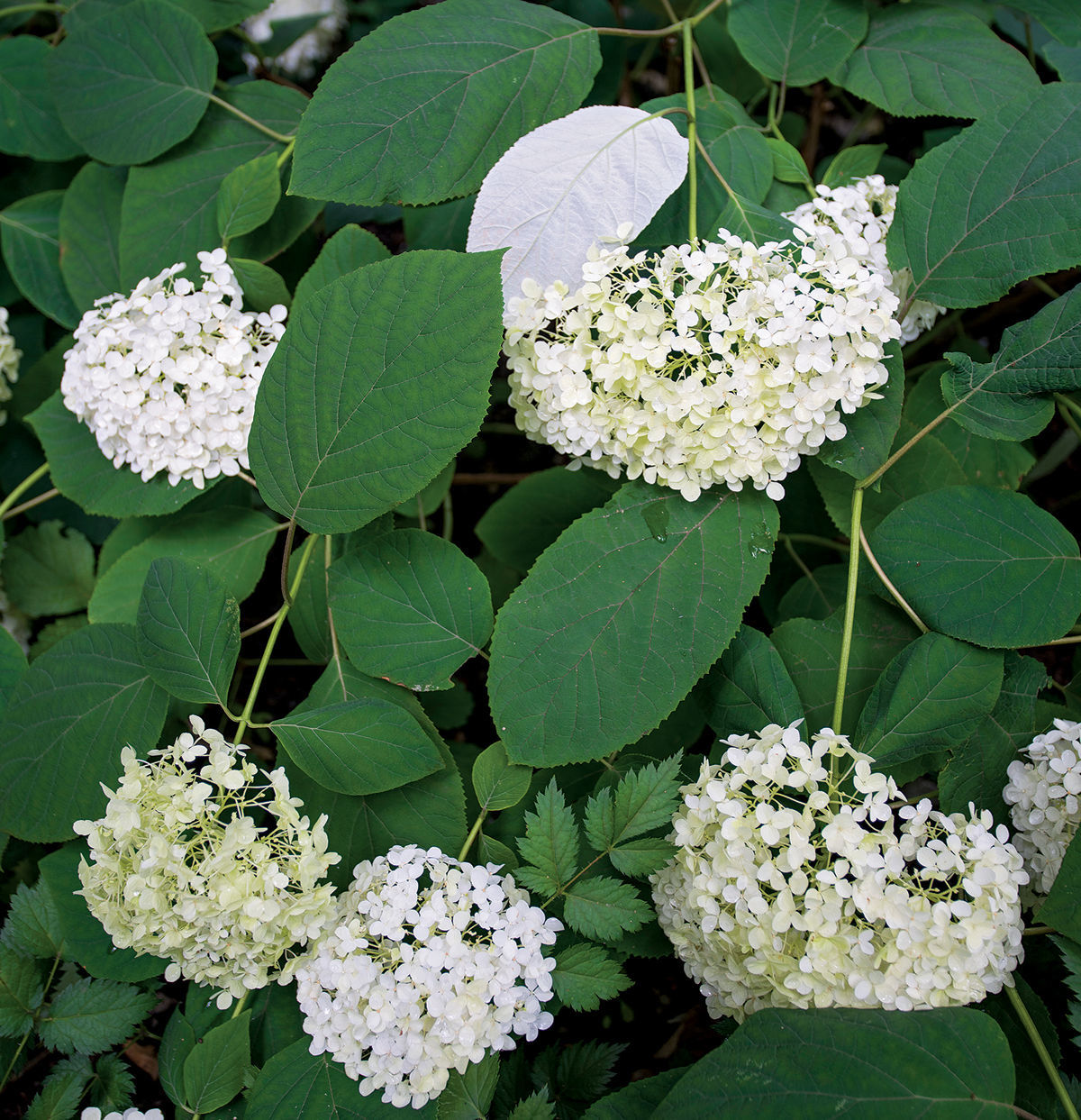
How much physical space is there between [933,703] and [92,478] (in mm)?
1473

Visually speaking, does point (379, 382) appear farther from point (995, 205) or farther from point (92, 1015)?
point (92, 1015)

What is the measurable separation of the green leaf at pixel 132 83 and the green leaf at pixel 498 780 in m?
1.34

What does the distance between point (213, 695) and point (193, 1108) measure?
56 cm

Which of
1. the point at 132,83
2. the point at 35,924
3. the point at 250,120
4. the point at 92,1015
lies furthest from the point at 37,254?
the point at 92,1015

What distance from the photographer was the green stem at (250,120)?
65.2 inches

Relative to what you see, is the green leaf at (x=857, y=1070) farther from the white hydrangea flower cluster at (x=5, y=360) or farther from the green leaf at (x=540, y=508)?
the white hydrangea flower cluster at (x=5, y=360)

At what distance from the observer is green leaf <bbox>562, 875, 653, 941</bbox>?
3.81 ft

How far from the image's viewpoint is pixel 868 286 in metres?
1.16

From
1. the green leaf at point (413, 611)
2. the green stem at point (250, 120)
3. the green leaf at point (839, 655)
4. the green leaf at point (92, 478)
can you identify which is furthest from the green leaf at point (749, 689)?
the green stem at point (250, 120)

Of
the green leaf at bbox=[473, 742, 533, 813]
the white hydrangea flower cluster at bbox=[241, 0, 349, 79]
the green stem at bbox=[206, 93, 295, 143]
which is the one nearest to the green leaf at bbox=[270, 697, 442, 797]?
the green leaf at bbox=[473, 742, 533, 813]

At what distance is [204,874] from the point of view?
1.10 meters

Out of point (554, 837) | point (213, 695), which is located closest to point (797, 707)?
point (554, 837)

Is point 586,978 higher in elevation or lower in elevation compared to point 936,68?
lower

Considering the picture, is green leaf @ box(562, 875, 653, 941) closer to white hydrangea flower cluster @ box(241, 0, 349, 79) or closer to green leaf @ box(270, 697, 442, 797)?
green leaf @ box(270, 697, 442, 797)
